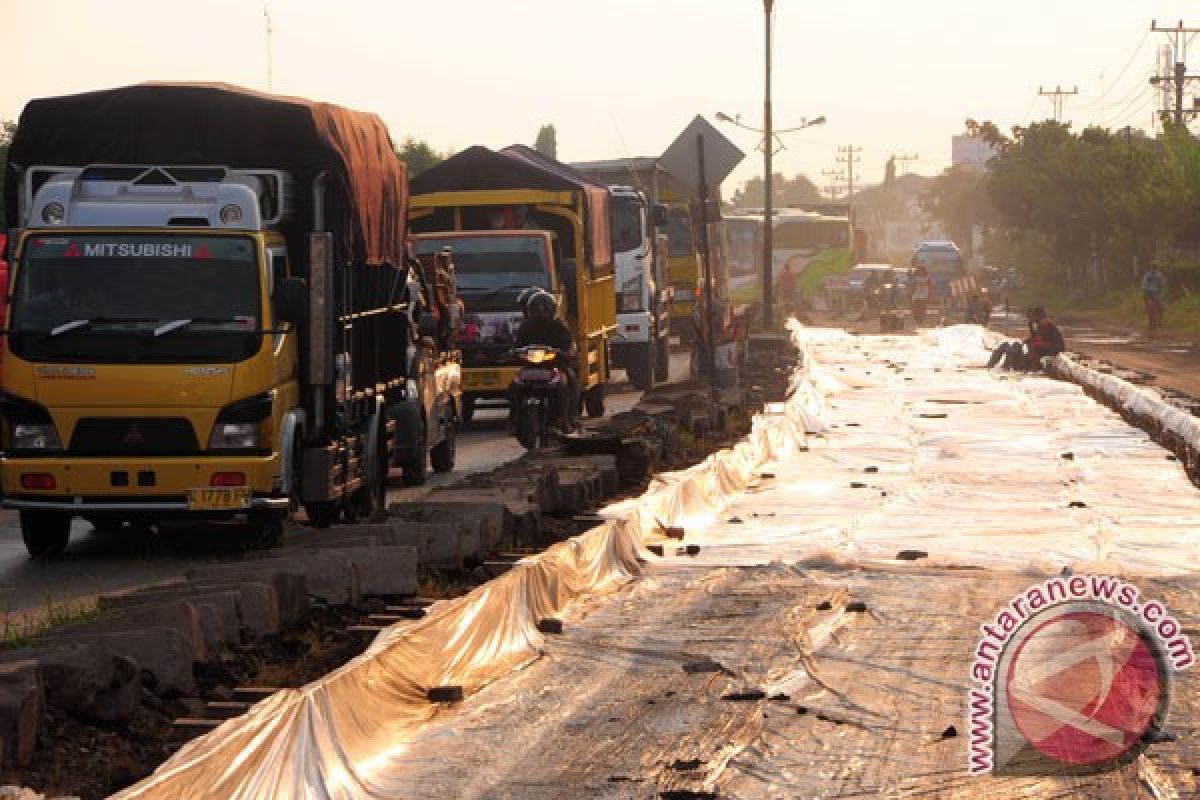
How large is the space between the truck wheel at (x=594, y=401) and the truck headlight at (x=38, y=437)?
15.4m

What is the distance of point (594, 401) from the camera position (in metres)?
30.9

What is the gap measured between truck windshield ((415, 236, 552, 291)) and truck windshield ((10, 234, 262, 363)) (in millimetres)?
12279

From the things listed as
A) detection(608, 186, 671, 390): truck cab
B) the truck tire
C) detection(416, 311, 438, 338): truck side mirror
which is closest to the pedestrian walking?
detection(608, 186, 671, 390): truck cab

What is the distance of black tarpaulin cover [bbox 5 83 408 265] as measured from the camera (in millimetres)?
16766

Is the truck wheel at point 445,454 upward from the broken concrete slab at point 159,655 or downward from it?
downward

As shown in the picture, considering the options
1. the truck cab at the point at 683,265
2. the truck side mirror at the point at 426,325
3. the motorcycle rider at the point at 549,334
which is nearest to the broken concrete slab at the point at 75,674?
the truck side mirror at the point at 426,325

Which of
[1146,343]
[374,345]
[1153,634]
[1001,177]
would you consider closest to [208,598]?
[1153,634]

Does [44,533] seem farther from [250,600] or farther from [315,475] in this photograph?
[250,600]

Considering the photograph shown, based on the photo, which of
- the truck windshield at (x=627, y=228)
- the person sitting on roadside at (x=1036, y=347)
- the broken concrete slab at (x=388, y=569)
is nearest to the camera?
the broken concrete slab at (x=388, y=569)

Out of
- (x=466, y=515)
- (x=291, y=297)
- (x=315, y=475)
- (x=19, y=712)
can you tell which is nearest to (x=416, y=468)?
(x=315, y=475)

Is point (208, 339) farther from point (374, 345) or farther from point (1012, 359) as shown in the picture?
point (1012, 359)

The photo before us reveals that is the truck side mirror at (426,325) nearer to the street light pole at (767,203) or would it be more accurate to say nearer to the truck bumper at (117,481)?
the truck bumper at (117,481)

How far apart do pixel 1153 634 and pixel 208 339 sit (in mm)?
6754

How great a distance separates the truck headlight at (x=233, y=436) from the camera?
15.6 m
